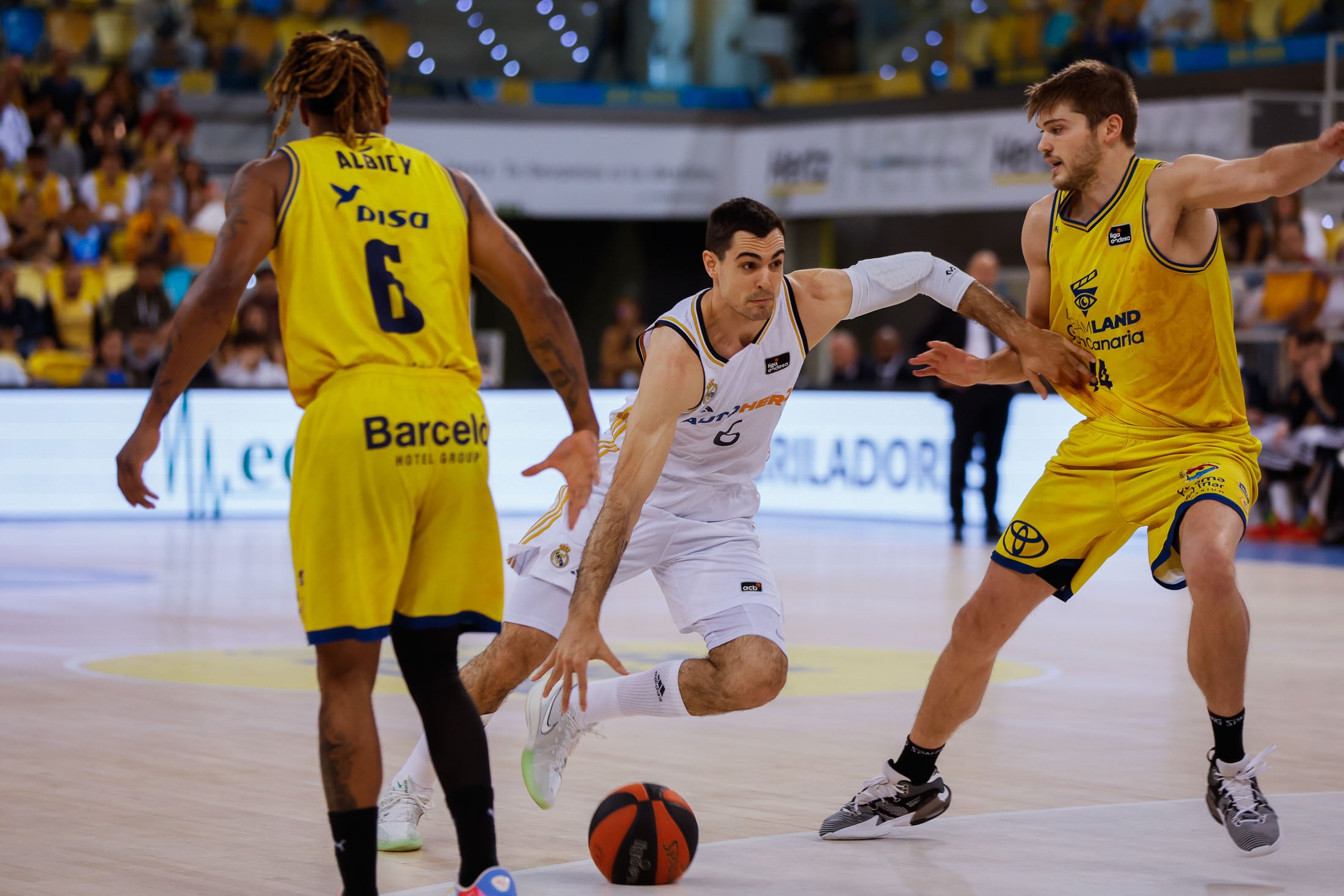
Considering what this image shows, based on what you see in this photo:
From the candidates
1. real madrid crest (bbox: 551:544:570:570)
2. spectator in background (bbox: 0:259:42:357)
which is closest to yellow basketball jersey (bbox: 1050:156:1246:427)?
real madrid crest (bbox: 551:544:570:570)

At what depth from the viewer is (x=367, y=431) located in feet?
12.2

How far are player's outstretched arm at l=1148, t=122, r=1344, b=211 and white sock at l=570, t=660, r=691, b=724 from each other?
1.89 m

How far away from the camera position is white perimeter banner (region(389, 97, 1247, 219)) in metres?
21.8

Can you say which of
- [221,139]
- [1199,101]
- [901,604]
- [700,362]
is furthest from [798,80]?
[700,362]

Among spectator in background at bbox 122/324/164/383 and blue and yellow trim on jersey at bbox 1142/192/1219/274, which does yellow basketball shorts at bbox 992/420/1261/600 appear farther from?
spectator in background at bbox 122/324/164/383

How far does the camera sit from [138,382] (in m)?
15.9

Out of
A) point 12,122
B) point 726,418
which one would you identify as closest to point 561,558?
point 726,418

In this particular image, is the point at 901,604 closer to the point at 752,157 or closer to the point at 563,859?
the point at 563,859

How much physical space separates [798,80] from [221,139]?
23.8ft

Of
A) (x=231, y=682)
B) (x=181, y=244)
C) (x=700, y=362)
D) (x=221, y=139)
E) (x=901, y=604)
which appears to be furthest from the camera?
(x=221, y=139)

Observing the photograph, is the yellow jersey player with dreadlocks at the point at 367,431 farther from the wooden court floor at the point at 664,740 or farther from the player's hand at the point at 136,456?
the wooden court floor at the point at 664,740

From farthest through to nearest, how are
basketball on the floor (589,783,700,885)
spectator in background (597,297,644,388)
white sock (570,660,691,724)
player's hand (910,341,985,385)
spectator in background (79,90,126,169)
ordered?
1. spectator in background (597,297,644,388)
2. spectator in background (79,90,126,169)
3. player's hand (910,341,985,385)
4. white sock (570,660,691,724)
5. basketball on the floor (589,783,700,885)

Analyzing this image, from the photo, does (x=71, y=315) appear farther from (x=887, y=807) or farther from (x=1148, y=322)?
(x=1148, y=322)

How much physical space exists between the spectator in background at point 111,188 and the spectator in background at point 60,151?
0.17m
